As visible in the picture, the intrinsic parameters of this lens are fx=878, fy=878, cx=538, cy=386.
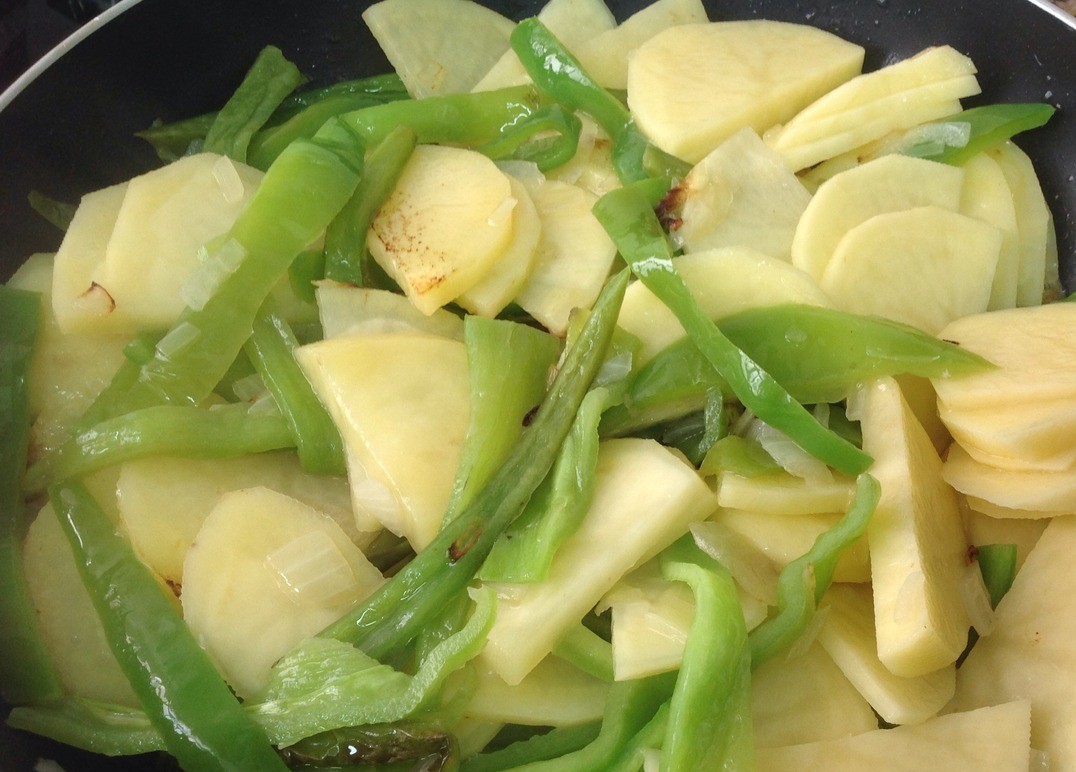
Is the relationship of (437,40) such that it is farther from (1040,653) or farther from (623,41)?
(1040,653)

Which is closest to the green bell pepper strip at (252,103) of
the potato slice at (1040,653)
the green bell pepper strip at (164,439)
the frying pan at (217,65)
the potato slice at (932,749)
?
the frying pan at (217,65)

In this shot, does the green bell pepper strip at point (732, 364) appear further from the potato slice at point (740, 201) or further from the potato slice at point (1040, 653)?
the potato slice at point (1040, 653)

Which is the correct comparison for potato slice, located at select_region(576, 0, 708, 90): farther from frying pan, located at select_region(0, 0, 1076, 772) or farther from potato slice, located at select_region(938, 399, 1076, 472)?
potato slice, located at select_region(938, 399, 1076, 472)

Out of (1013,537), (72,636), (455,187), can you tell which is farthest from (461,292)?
(1013,537)

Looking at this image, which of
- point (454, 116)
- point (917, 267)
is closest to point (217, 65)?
point (454, 116)

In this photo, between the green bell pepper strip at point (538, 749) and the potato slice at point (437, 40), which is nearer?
the green bell pepper strip at point (538, 749)

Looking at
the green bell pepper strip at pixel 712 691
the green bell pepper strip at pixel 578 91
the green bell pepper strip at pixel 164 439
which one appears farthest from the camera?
the green bell pepper strip at pixel 578 91

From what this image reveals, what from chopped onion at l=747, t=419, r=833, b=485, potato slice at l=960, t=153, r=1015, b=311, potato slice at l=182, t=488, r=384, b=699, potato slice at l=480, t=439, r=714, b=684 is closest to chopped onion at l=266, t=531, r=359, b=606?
potato slice at l=182, t=488, r=384, b=699
